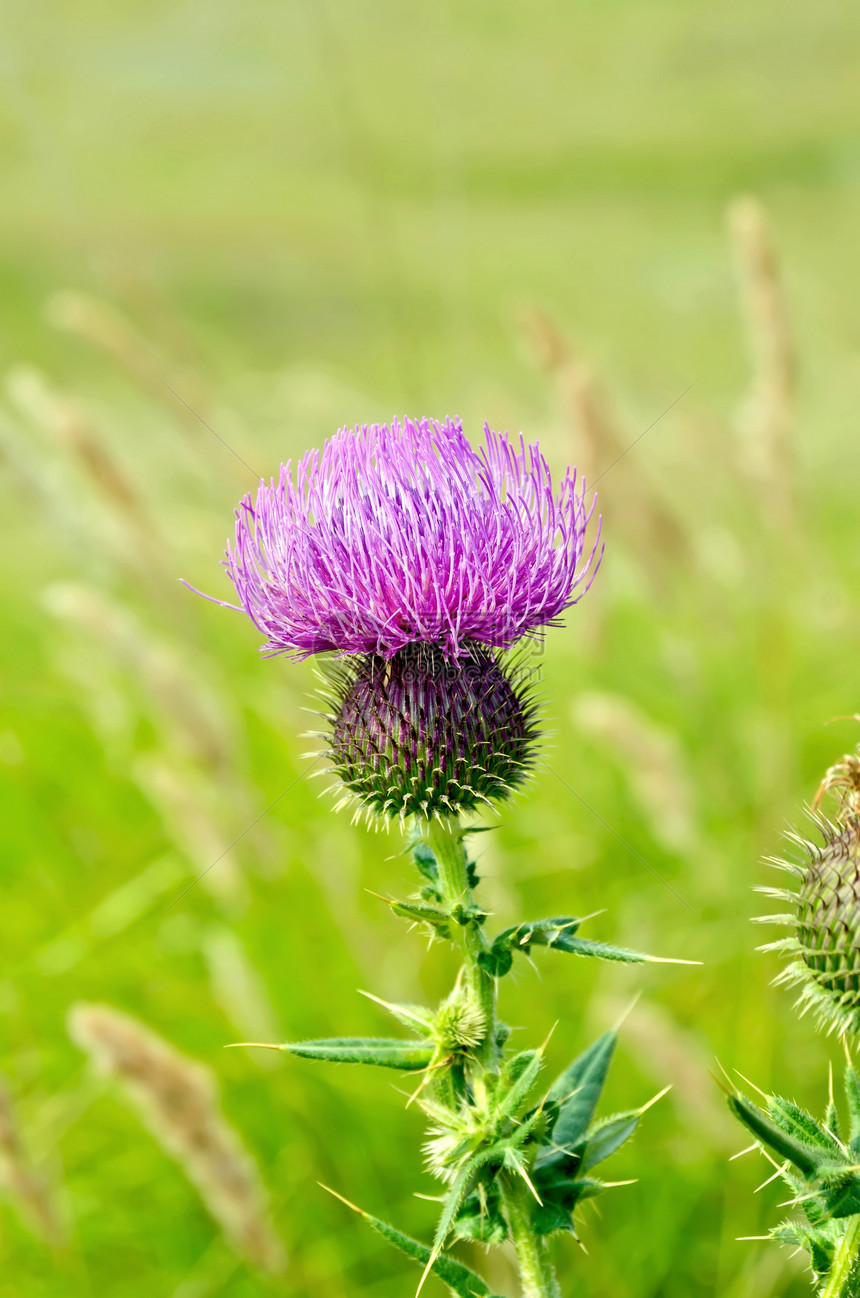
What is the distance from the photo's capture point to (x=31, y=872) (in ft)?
15.5

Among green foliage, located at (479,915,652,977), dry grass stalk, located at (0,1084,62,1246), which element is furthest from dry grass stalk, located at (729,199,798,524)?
dry grass stalk, located at (0,1084,62,1246)

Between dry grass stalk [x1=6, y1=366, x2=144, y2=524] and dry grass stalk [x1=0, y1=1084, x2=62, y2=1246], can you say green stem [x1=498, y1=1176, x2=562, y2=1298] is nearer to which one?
dry grass stalk [x1=0, y1=1084, x2=62, y2=1246]

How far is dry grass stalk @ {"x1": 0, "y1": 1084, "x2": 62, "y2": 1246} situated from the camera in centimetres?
238

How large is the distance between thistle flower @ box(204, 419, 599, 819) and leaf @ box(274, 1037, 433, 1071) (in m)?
0.34

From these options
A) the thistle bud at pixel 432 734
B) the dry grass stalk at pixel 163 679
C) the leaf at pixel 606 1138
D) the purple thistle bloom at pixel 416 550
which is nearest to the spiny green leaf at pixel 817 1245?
the leaf at pixel 606 1138

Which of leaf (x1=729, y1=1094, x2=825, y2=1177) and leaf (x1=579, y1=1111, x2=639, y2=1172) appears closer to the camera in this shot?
leaf (x1=729, y1=1094, x2=825, y2=1177)

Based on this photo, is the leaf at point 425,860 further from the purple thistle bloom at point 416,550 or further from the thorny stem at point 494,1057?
the purple thistle bloom at point 416,550

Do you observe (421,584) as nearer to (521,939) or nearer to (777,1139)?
(521,939)

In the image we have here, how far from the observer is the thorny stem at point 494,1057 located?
153cm

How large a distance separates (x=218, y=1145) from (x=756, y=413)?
2.67 m

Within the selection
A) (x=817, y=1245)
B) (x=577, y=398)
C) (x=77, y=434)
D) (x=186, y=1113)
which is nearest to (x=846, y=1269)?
(x=817, y=1245)

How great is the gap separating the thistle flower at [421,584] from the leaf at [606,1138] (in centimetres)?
53

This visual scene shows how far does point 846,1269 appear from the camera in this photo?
1396mm

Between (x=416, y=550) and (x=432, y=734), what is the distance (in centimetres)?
29
